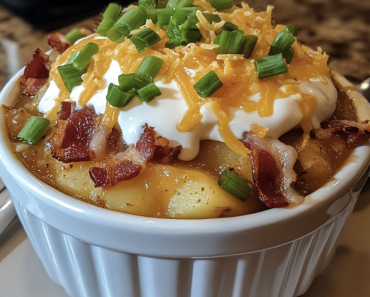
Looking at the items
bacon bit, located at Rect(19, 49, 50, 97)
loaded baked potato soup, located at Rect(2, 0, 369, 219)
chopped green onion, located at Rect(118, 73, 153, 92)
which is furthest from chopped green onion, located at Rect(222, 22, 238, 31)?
bacon bit, located at Rect(19, 49, 50, 97)

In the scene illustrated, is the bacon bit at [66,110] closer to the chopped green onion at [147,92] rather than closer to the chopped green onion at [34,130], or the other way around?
Result: the chopped green onion at [34,130]

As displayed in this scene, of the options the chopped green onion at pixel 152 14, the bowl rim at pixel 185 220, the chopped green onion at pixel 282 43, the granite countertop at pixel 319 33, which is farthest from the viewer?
the granite countertop at pixel 319 33

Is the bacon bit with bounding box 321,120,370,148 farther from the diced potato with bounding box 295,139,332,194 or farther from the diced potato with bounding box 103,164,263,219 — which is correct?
the diced potato with bounding box 103,164,263,219

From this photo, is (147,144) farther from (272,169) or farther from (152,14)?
(152,14)

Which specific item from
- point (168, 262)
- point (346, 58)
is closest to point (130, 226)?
point (168, 262)

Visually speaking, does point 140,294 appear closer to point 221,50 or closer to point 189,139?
point 189,139

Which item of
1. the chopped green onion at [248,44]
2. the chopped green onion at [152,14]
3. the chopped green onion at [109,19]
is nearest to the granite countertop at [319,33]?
the chopped green onion at [109,19]
